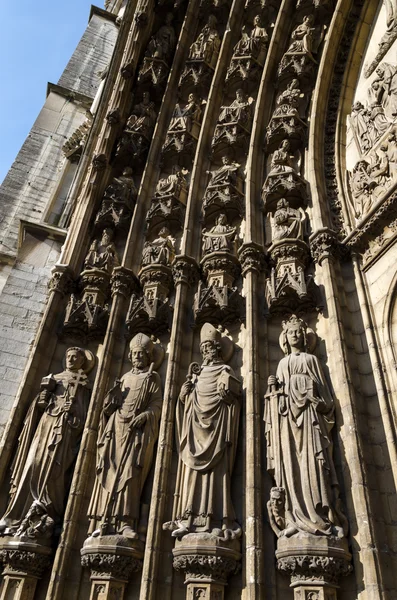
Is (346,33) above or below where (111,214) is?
above

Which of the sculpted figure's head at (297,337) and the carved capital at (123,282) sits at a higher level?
the carved capital at (123,282)

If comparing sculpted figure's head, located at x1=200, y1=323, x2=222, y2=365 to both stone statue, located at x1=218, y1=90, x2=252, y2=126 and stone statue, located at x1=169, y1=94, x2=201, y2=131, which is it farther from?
stone statue, located at x1=169, y1=94, x2=201, y2=131

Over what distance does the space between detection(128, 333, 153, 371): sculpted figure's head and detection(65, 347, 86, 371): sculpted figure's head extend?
1.91ft

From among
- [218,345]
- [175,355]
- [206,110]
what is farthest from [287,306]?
[206,110]

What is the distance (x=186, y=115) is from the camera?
838 cm

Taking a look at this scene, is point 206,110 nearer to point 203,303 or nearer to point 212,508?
point 203,303

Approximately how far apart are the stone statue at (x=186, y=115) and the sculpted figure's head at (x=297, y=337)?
13.9 feet

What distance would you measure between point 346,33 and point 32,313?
644 cm

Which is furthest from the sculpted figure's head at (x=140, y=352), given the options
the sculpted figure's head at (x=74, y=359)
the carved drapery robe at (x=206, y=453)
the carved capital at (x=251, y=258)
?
the carved capital at (x=251, y=258)

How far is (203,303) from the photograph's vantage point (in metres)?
5.96

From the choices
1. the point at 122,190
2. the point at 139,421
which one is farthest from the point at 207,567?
the point at 122,190

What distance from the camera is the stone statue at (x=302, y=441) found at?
13.5 ft

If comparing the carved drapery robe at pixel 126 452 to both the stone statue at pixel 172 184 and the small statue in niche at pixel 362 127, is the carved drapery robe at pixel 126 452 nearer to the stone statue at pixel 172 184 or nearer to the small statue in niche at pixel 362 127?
the stone statue at pixel 172 184

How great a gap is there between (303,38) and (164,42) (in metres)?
2.73
